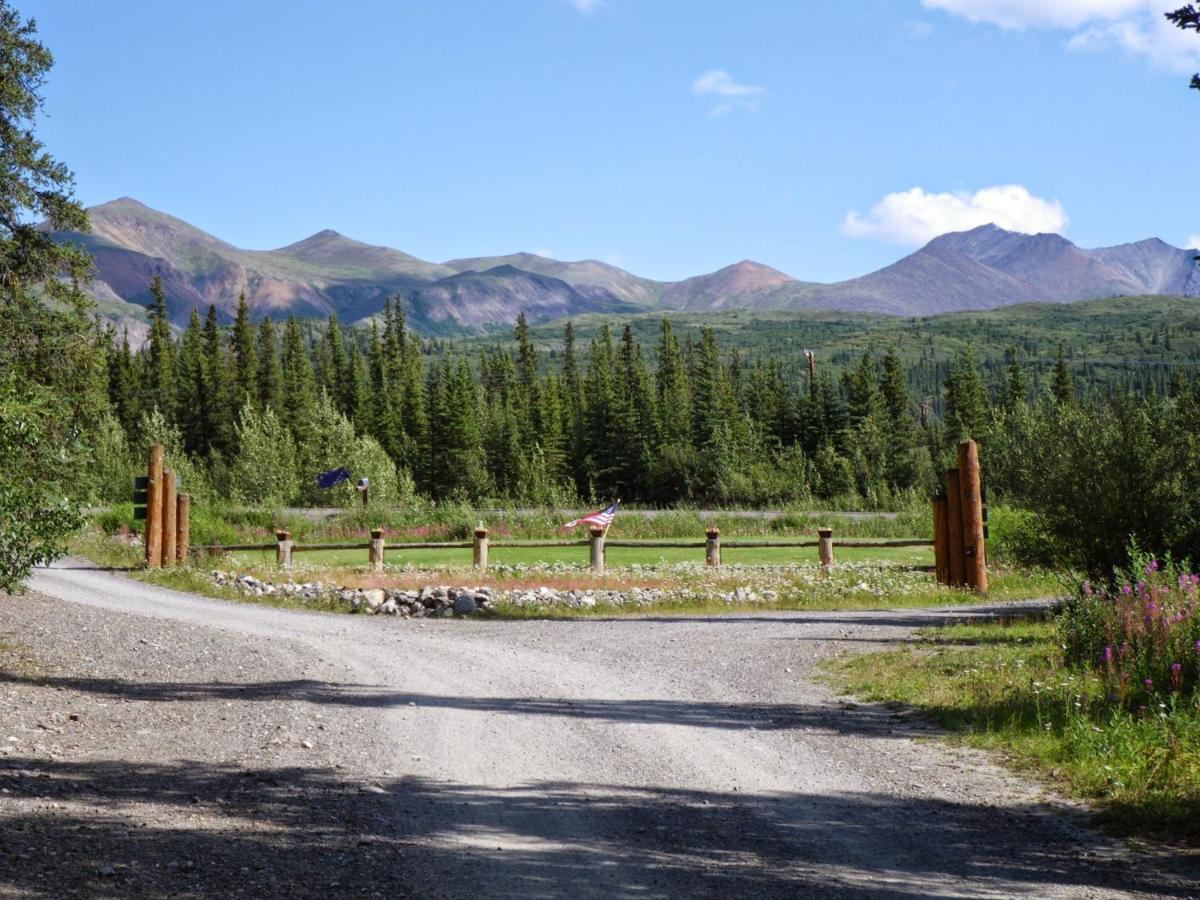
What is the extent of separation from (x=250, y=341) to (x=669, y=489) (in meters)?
45.2

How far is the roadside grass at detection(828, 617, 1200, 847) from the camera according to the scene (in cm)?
709

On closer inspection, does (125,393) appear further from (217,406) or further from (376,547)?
(376,547)

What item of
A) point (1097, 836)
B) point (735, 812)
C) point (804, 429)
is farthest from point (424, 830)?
point (804, 429)

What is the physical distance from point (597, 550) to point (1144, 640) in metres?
14.9

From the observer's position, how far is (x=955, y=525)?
68.6ft

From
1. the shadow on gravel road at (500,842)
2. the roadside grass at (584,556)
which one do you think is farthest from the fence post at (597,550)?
the shadow on gravel road at (500,842)

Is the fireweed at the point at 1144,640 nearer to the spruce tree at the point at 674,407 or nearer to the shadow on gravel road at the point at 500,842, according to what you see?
the shadow on gravel road at the point at 500,842

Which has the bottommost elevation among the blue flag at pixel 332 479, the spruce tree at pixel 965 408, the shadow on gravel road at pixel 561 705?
the shadow on gravel road at pixel 561 705

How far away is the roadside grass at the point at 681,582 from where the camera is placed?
785 inches

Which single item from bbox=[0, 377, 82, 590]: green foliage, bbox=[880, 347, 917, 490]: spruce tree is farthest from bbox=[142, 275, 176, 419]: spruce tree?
bbox=[0, 377, 82, 590]: green foliage

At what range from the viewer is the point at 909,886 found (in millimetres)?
5477

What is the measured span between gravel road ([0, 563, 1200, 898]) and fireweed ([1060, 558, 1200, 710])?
1916mm

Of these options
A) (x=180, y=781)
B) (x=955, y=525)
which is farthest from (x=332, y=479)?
(x=180, y=781)

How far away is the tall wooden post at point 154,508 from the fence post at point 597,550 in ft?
32.9
